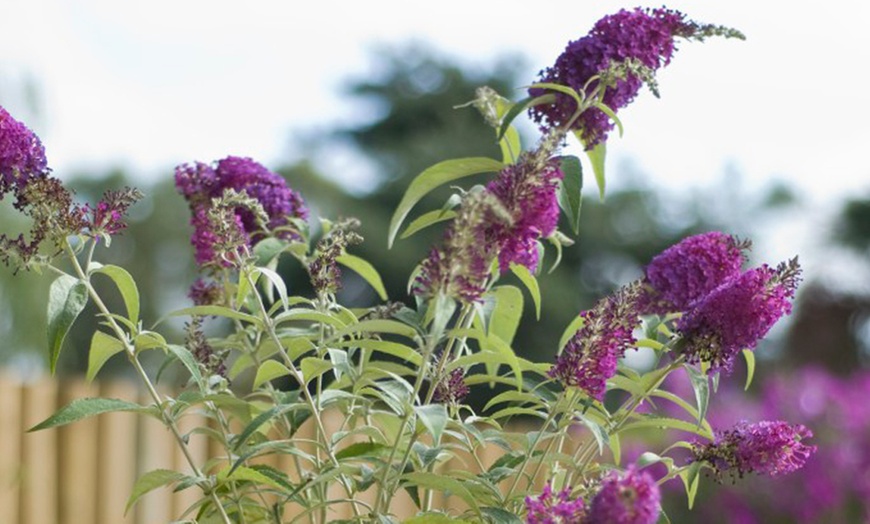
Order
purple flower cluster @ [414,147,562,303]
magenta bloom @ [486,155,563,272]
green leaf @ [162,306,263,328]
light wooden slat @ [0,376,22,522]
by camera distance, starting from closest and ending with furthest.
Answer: purple flower cluster @ [414,147,562,303] < magenta bloom @ [486,155,563,272] < green leaf @ [162,306,263,328] < light wooden slat @ [0,376,22,522]

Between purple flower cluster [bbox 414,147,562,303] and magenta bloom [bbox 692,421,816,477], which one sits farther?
magenta bloom [bbox 692,421,816,477]

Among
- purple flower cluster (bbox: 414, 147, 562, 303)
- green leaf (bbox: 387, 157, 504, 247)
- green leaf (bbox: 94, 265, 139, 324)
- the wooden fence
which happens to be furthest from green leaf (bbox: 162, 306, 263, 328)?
the wooden fence

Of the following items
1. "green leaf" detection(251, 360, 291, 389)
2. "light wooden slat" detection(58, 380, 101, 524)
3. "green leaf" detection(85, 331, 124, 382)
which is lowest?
"green leaf" detection(251, 360, 291, 389)

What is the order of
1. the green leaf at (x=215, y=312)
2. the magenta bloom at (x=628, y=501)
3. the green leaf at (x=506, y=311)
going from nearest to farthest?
1. the magenta bloom at (x=628, y=501)
2. the green leaf at (x=215, y=312)
3. the green leaf at (x=506, y=311)

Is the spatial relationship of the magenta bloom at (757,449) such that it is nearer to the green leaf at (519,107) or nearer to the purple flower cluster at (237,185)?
the green leaf at (519,107)

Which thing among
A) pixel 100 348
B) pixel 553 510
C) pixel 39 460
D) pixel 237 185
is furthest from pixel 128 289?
pixel 39 460

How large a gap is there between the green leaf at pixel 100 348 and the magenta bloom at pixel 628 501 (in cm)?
65

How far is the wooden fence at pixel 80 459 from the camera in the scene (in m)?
4.48

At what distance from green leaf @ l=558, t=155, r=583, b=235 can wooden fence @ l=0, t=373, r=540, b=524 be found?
11.0ft

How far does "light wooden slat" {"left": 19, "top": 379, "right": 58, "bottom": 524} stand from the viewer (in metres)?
4.49

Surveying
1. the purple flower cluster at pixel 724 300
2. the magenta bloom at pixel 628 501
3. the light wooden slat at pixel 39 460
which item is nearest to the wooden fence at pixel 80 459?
the light wooden slat at pixel 39 460

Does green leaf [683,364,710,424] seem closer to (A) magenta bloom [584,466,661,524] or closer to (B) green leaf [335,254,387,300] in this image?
(B) green leaf [335,254,387,300]

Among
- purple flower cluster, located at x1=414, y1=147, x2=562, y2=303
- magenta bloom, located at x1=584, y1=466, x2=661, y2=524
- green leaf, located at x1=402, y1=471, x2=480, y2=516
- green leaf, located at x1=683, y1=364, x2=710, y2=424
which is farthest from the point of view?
green leaf, located at x1=683, y1=364, x2=710, y2=424

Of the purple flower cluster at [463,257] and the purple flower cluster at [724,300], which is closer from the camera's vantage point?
the purple flower cluster at [463,257]
